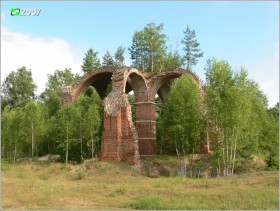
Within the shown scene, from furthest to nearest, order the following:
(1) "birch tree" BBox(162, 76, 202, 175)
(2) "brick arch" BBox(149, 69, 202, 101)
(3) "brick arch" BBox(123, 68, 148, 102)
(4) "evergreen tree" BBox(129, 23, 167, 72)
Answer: (4) "evergreen tree" BBox(129, 23, 167, 72), (3) "brick arch" BBox(123, 68, 148, 102), (2) "brick arch" BBox(149, 69, 202, 101), (1) "birch tree" BBox(162, 76, 202, 175)

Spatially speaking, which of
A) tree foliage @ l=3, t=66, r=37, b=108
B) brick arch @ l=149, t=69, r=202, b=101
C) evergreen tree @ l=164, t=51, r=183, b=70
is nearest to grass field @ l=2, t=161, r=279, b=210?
brick arch @ l=149, t=69, r=202, b=101

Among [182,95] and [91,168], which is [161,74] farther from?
[91,168]

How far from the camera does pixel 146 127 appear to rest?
27.3 meters

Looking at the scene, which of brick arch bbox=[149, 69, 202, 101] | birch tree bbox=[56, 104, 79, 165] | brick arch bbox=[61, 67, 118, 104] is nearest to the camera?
birch tree bbox=[56, 104, 79, 165]

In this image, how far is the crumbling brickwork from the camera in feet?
71.2

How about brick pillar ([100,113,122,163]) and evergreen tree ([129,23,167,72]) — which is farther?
evergreen tree ([129,23,167,72])

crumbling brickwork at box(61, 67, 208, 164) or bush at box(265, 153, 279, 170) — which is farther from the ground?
crumbling brickwork at box(61, 67, 208, 164)

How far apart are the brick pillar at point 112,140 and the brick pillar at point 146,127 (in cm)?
547

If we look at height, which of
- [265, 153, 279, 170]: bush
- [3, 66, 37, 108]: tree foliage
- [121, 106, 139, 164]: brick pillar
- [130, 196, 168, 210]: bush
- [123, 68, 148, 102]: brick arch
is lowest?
[130, 196, 168, 210]: bush

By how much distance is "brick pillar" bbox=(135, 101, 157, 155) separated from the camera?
27078mm

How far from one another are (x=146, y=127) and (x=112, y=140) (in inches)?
233

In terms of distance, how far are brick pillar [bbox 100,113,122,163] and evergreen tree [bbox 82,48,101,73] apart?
19182 mm

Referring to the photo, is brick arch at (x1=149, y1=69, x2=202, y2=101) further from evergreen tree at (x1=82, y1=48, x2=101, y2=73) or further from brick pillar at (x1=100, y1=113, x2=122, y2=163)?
evergreen tree at (x1=82, y1=48, x2=101, y2=73)

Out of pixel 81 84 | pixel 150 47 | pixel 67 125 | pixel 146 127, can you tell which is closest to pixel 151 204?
pixel 67 125
